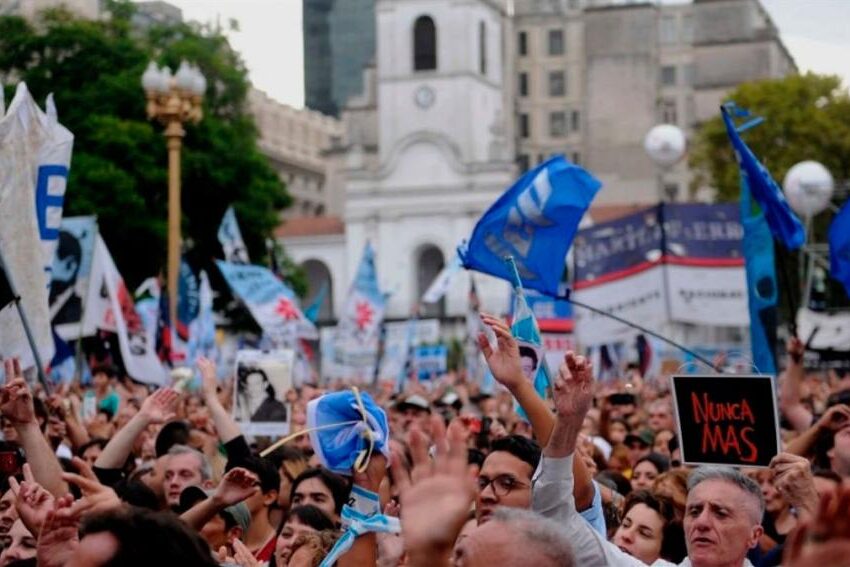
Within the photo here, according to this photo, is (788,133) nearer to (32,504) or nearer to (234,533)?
(234,533)

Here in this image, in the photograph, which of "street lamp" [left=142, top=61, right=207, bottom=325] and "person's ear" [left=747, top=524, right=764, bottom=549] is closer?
"person's ear" [left=747, top=524, right=764, bottom=549]

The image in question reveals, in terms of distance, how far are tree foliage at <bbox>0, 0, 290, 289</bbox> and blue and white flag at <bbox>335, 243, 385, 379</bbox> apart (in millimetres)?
16299

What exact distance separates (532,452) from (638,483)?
11.6 ft

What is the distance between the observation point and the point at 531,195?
12.4 m

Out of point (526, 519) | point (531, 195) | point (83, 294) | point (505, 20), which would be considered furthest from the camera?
point (505, 20)

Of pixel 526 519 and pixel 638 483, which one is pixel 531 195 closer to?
pixel 638 483

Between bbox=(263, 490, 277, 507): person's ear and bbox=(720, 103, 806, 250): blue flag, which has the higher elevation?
bbox=(720, 103, 806, 250): blue flag

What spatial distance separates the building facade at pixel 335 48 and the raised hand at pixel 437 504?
117913 millimetres

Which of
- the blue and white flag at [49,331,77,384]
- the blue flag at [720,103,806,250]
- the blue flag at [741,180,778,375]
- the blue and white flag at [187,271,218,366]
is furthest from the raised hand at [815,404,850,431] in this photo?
the blue and white flag at [187,271,218,366]

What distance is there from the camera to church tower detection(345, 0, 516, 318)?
278ft

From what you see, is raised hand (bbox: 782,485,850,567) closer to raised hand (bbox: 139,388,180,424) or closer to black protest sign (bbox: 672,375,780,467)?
black protest sign (bbox: 672,375,780,467)

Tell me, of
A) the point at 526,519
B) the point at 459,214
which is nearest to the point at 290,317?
the point at 526,519

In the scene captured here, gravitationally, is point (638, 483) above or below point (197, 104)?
below

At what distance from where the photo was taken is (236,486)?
6.48 metres
